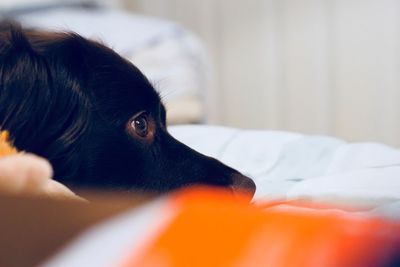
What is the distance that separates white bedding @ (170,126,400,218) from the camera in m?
0.61

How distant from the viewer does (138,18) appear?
187 centimetres

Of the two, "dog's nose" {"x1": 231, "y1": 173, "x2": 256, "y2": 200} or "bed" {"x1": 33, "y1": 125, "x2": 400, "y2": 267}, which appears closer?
"bed" {"x1": 33, "y1": 125, "x2": 400, "y2": 267}

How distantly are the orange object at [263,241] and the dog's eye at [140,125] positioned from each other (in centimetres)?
26

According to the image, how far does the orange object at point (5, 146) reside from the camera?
486mm

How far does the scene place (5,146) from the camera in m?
0.50

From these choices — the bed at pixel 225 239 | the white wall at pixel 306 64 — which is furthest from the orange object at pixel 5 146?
the white wall at pixel 306 64

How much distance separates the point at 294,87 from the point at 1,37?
1.51m

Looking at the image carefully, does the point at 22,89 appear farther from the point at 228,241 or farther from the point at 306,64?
the point at 306,64

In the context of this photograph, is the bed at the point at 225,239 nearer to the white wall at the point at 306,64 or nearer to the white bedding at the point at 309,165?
the white bedding at the point at 309,165

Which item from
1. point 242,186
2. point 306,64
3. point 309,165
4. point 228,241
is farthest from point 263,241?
point 306,64

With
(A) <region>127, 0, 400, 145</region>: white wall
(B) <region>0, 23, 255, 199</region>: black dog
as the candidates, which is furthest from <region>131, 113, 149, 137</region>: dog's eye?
(A) <region>127, 0, 400, 145</region>: white wall

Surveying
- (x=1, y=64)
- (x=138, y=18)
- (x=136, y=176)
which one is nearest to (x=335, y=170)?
(x=136, y=176)

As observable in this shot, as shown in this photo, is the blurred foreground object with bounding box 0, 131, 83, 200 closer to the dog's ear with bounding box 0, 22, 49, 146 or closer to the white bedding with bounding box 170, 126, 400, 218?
the dog's ear with bounding box 0, 22, 49, 146

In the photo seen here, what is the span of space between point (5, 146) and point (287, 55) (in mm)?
1612
